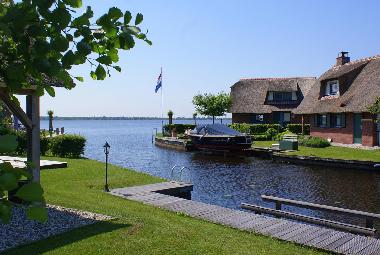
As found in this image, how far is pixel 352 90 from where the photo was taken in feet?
124

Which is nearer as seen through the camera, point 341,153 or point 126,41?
point 126,41

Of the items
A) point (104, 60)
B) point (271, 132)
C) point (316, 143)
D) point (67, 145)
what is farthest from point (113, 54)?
point (271, 132)

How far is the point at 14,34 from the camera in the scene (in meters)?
2.21

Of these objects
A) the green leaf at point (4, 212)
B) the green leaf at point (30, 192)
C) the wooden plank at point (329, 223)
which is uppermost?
the green leaf at point (30, 192)

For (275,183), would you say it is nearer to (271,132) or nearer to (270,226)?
(270,226)

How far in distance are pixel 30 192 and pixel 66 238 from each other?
7.74 metres

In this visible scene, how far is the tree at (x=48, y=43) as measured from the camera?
198 centimetres

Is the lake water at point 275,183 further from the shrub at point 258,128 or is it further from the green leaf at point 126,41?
the shrub at point 258,128

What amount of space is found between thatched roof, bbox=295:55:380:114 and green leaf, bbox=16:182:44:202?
33.9 meters

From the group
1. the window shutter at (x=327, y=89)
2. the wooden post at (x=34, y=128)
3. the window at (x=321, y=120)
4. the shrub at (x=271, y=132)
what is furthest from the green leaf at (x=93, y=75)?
the shrub at (x=271, y=132)

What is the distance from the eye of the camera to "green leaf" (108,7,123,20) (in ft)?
7.34

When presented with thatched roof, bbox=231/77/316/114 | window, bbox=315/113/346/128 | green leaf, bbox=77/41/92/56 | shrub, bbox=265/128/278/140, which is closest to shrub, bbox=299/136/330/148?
window, bbox=315/113/346/128

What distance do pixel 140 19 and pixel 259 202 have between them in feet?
54.4

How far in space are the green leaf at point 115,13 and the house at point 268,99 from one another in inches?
2197
